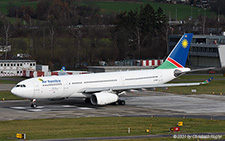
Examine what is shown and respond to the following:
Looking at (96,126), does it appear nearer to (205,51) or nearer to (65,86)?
(65,86)

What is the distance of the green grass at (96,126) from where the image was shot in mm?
39938

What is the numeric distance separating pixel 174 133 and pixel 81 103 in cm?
2564

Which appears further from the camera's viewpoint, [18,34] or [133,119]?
[18,34]

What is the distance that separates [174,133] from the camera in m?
39.7

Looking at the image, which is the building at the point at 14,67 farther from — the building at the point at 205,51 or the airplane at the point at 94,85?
the airplane at the point at 94,85

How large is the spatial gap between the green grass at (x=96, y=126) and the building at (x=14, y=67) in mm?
65464

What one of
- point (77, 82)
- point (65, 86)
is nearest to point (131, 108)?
point (77, 82)

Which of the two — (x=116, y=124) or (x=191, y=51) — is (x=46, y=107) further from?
(x=191, y=51)

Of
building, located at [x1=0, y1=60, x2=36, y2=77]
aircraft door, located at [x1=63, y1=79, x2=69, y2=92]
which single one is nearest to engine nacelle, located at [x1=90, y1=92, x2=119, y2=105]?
aircraft door, located at [x1=63, y1=79, x2=69, y2=92]

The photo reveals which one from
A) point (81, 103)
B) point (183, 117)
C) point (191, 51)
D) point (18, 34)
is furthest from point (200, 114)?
point (18, 34)

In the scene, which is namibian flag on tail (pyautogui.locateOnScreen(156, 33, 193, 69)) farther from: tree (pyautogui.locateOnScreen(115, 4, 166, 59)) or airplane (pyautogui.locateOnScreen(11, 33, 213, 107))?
tree (pyautogui.locateOnScreen(115, 4, 166, 59))

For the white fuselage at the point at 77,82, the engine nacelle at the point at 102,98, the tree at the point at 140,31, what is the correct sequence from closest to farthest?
the white fuselage at the point at 77,82 < the engine nacelle at the point at 102,98 < the tree at the point at 140,31

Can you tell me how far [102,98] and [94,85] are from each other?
360 centimetres

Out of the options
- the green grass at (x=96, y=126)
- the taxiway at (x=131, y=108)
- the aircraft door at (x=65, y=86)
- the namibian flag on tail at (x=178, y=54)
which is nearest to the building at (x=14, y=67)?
the taxiway at (x=131, y=108)
